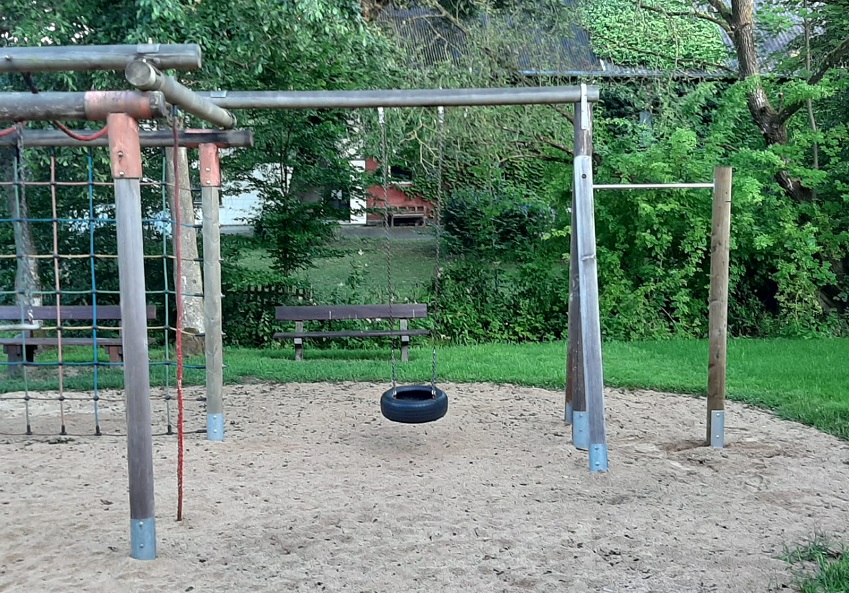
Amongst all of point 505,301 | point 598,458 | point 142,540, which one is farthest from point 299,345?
point 142,540

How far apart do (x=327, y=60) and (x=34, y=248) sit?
4.21 meters

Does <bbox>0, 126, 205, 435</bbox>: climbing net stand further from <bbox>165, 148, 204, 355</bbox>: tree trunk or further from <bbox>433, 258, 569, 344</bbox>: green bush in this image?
<bbox>433, 258, 569, 344</bbox>: green bush

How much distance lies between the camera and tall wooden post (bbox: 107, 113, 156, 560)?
157 inches

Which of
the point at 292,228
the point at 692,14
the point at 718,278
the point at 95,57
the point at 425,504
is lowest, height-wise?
the point at 425,504

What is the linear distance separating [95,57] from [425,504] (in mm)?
3008

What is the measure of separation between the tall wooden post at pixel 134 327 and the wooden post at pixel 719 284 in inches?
145

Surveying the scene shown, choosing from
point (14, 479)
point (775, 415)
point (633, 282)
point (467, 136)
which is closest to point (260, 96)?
point (14, 479)

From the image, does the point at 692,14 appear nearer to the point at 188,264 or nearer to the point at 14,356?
the point at 188,264

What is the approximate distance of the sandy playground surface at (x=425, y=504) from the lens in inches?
150

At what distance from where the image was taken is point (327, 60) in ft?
33.3

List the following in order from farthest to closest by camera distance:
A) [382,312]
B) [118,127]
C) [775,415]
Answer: [382,312] → [775,415] → [118,127]

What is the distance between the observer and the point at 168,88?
413 cm

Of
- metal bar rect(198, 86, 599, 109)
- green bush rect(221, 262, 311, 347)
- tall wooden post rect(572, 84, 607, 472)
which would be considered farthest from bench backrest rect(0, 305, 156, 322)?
tall wooden post rect(572, 84, 607, 472)

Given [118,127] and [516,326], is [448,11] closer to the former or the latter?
[516,326]
